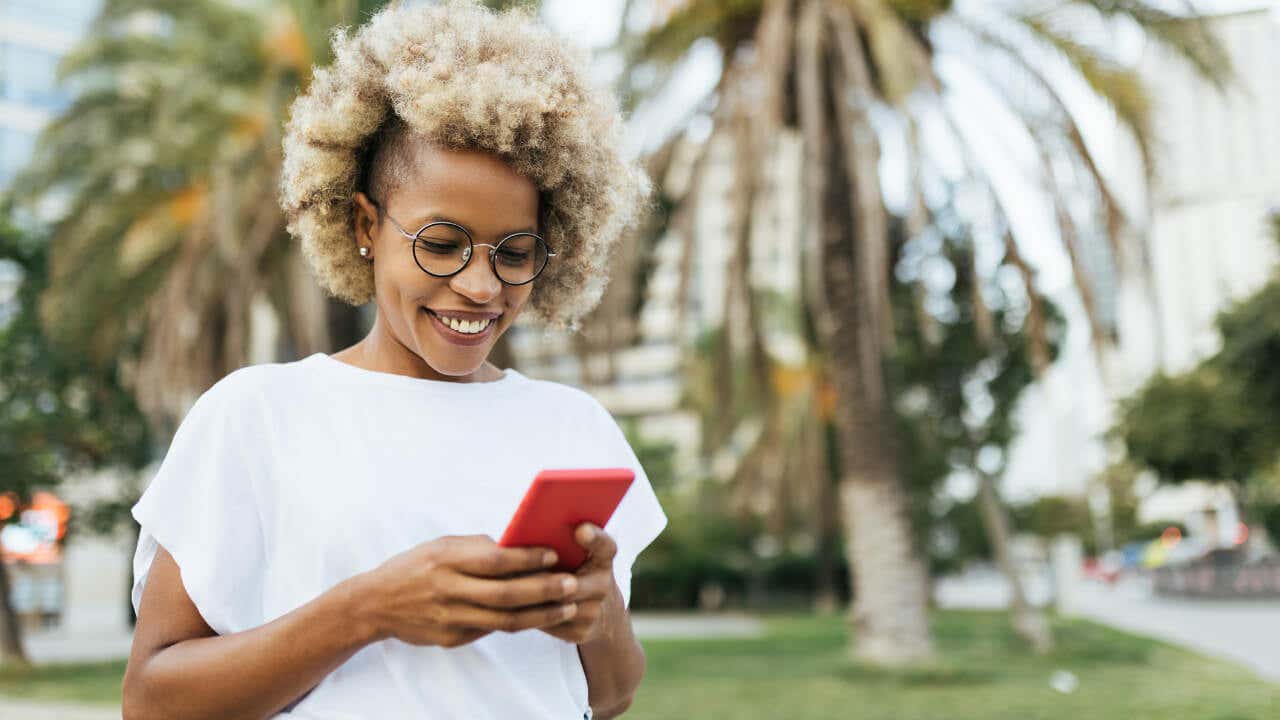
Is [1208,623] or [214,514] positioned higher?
[214,514]

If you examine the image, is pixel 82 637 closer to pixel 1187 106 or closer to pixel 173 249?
pixel 173 249

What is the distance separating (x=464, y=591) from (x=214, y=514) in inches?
15.3

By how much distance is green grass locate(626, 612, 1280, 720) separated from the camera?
29.4 feet

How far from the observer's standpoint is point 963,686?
412 inches

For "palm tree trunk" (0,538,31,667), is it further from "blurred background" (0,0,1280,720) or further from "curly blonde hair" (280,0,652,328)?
"curly blonde hair" (280,0,652,328)

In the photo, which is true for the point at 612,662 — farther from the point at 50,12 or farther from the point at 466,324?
the point at 50,12

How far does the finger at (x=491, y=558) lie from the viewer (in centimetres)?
124

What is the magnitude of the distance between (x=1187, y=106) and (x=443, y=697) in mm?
14167

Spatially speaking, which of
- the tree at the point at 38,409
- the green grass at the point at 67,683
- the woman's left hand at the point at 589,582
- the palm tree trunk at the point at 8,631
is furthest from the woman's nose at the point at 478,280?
the palm tree trunk at the point at 8,631

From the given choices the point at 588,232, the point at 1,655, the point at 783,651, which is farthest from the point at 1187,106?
the point at 1,655

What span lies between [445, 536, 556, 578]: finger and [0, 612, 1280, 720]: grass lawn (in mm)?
7970

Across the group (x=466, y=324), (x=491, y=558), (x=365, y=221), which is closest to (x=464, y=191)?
(x=466, y=324)

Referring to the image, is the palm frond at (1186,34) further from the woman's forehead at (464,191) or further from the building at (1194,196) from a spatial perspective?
the woman's forehead at (464,191)

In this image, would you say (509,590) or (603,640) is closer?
(509,590)
